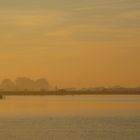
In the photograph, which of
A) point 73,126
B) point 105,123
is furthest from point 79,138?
point 105,123

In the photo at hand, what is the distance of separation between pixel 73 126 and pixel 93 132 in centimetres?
758

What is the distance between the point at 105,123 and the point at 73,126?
211 inches

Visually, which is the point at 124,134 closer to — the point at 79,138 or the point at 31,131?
the point at 79,138

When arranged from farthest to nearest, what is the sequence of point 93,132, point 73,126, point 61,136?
point 73,126 < point 93,132 < point 61,136

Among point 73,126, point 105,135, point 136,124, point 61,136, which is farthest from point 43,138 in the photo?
point 136,124

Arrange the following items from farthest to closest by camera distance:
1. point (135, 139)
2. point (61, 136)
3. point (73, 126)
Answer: point (73, 126) < point (61, 136) < point (135, 139)

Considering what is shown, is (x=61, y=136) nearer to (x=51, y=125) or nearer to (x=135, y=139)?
(x=135, y=139)

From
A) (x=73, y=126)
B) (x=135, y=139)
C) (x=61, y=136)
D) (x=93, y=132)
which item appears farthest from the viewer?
(x=73, y=126)

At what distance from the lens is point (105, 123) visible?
6475cm

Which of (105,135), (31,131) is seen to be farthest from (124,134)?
(31,131)

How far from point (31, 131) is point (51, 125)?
8424 mm

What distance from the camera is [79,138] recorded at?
48.2 metres

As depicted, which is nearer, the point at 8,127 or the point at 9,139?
the point at 9,139

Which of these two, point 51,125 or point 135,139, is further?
point 51,125
